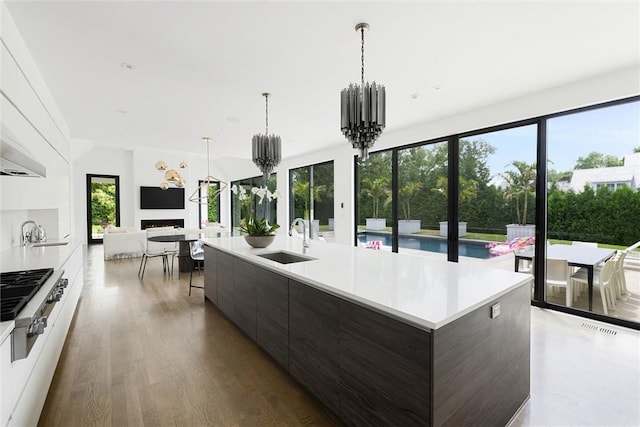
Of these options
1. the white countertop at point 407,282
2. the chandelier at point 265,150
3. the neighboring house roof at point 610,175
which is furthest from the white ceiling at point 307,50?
the white countertop at point 407,282

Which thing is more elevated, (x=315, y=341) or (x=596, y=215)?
(x=596, y=215)

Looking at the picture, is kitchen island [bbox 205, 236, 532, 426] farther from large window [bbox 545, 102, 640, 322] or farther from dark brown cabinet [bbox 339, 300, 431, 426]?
large window [bbox 545, 102, 640, 322]

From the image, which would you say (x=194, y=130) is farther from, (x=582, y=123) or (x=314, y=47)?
(x=582, y=123)

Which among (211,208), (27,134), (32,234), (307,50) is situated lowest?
(32,234)

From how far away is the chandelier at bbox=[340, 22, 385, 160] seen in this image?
7.56 ft

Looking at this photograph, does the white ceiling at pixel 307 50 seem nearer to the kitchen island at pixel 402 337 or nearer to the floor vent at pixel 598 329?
the kitchen island at pixel 402 337

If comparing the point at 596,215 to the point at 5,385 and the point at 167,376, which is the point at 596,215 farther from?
the point at 5,385

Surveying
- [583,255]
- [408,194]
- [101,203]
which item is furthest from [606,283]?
[101,203]

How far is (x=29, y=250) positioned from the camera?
10.1 feet

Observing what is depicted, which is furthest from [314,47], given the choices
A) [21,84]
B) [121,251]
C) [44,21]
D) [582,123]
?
[121,251]

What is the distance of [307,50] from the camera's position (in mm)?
2715

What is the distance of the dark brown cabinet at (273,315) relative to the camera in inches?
85.3

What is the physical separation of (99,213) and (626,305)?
1225 cm

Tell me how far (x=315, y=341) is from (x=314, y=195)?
6.19 m
